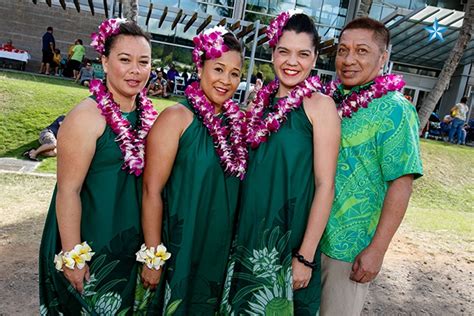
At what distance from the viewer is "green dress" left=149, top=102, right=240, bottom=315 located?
2.23 m

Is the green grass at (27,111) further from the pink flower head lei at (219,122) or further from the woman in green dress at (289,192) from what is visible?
the woman in green dress at (289,192)

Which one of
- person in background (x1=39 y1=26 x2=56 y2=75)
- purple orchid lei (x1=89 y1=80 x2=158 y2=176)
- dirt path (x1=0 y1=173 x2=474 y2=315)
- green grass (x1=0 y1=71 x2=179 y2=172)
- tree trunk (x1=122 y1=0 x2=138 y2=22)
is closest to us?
purple orchid lei (x1=89 y1=80 x2=158 y2=176)

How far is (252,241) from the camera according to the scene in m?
2.23

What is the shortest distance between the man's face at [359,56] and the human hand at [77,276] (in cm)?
187

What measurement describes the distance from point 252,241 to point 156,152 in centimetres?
70

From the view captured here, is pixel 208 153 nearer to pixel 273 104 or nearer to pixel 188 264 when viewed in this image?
Result: pixel 273 104

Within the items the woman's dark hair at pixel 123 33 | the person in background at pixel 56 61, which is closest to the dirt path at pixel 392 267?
the woman's dark hair at pixel 123 33

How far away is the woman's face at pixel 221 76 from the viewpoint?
2.36 metres

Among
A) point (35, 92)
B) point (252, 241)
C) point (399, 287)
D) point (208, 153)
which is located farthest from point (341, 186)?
point (35, 92)

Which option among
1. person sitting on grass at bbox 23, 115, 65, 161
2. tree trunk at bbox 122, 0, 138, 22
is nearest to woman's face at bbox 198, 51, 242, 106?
tree trunk at bbox 122, 0, 138, 22

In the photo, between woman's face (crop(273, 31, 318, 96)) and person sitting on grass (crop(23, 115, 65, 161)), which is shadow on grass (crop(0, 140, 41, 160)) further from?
woman's face (crop(273, 31, 318, 96))

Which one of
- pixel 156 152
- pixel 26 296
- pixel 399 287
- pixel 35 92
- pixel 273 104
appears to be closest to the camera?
pixel 156 152

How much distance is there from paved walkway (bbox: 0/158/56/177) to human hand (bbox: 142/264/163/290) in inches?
203

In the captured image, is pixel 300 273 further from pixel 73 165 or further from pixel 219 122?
pixel 73 165
